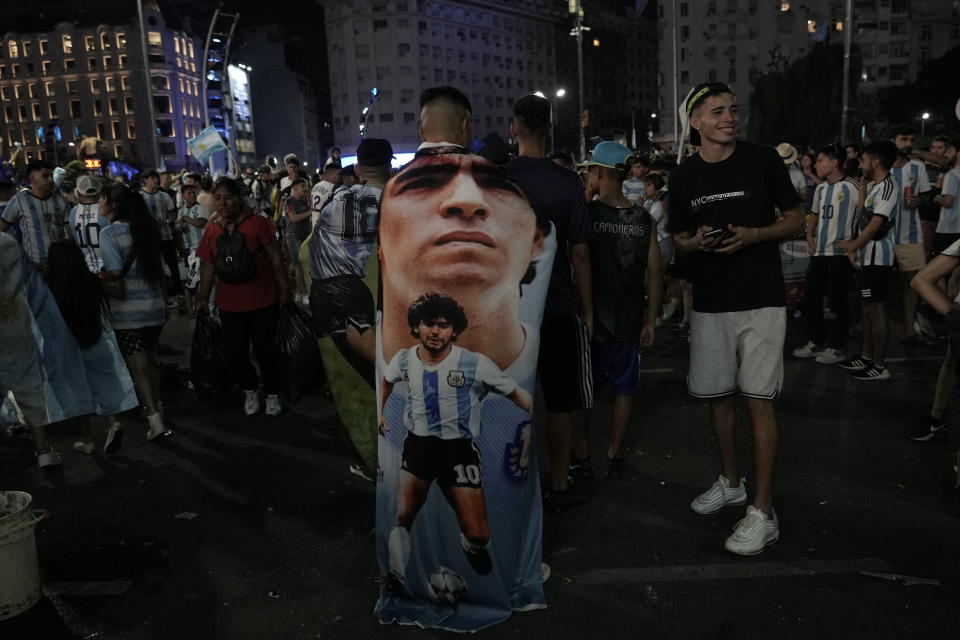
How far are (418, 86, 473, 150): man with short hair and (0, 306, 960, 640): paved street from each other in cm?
212

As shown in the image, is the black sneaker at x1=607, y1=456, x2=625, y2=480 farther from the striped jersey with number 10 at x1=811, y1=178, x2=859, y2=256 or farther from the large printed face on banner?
the striped jersey with number 10 at x1=811, y1=178, x2=859, y2=256

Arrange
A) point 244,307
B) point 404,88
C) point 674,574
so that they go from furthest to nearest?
point 404,88, point 244,307, point 674,574

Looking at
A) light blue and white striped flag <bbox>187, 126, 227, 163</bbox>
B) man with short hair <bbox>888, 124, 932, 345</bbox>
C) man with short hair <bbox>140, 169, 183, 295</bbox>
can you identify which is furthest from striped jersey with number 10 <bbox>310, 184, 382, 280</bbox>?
light blue and white striped flag <bbox>187, 126, 227, 163</bbox>

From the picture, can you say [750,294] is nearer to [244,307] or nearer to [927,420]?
[927,420]

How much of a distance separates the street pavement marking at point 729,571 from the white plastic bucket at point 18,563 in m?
2.64

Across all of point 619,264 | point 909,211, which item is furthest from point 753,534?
point 909,211

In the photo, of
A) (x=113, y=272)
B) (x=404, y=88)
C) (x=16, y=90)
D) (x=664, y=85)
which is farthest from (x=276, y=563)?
(x=16, y=90)

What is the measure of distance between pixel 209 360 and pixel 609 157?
4.01m

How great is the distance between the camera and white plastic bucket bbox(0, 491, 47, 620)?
349 cm

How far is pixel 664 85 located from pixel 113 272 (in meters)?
108

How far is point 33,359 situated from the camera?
5.40 metres

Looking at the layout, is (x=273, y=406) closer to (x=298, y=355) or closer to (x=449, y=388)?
(x=298, y=355)

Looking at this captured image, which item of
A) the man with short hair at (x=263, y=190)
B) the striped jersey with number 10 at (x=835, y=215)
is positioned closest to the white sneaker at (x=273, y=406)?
the striped jersey with number 10 at (x=835, y=215)

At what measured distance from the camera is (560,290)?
4.18 metres
